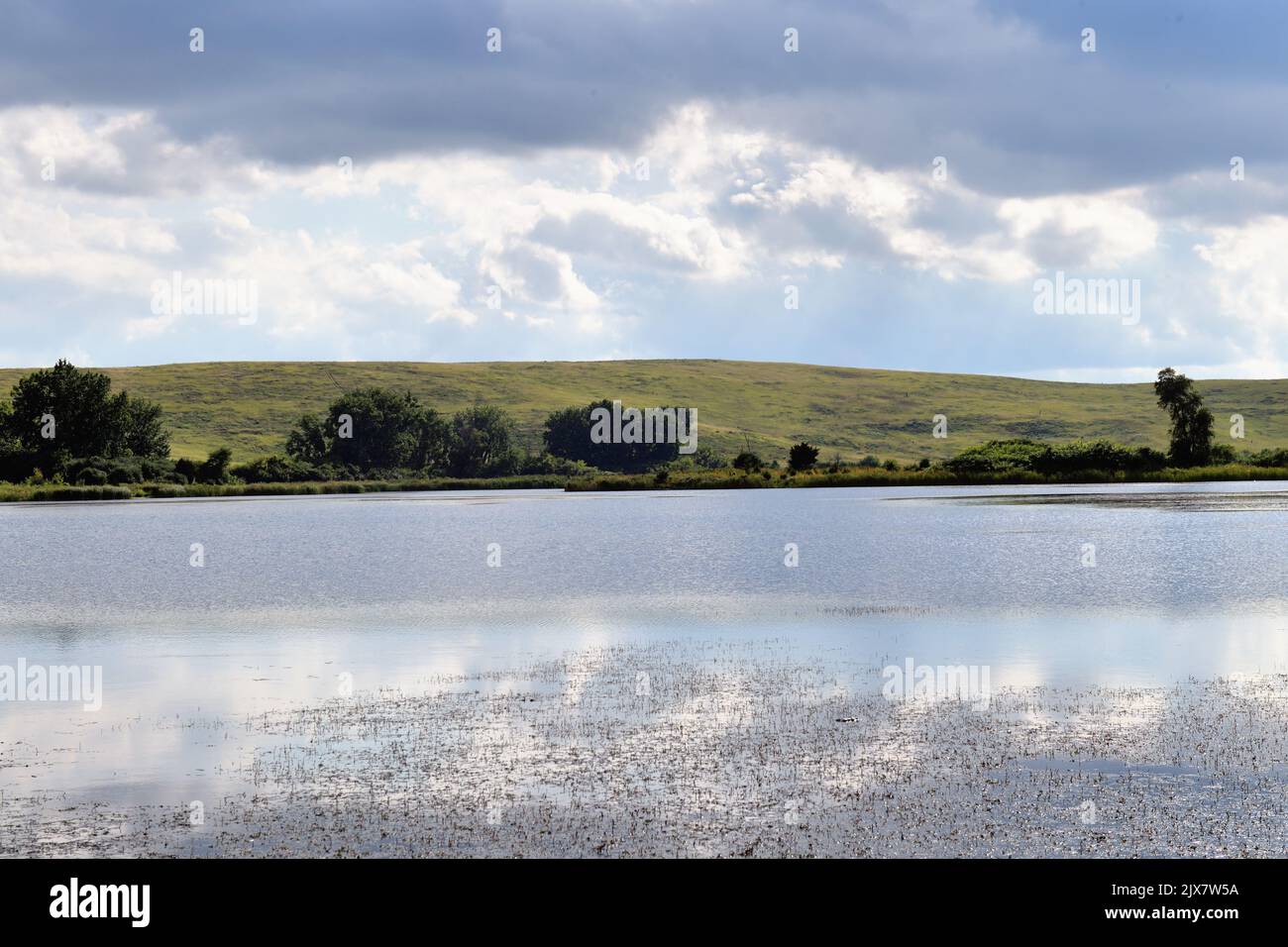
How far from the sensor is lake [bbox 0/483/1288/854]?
1577 cm

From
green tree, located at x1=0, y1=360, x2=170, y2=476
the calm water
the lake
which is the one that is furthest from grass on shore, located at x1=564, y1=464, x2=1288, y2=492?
the lake

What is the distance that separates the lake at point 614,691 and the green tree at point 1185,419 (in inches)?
3469

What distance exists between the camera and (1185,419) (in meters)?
145

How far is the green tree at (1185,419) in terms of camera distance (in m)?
142

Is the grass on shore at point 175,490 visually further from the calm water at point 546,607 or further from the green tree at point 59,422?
the calm water at point 546,607

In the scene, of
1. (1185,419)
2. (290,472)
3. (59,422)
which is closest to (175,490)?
(59,422)

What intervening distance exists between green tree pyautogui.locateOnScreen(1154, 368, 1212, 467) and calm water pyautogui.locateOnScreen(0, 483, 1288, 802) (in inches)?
2488

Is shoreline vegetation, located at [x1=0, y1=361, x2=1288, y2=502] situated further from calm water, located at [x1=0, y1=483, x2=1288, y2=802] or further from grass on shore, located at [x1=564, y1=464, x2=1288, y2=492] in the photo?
calm water, located at [x1=0, y1=483, x2=1288, y2=802]

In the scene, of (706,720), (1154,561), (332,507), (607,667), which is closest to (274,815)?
(706,720)

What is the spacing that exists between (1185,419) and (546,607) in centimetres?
12125
